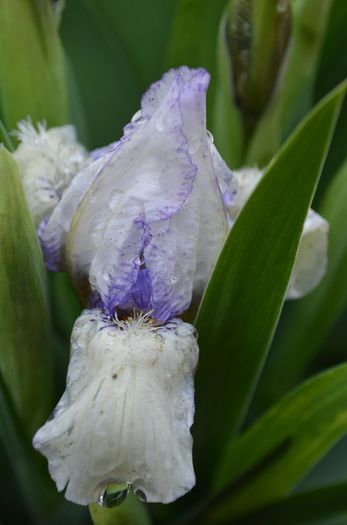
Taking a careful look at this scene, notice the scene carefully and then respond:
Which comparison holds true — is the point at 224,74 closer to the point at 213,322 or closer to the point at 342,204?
the point at 342,204

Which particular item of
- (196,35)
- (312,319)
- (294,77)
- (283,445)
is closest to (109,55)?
(196,35)

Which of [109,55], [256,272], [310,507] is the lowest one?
[310,507]

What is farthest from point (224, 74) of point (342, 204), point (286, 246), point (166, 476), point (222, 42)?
point (166, 476)

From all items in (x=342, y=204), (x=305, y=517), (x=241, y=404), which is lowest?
(x=305, y=517)

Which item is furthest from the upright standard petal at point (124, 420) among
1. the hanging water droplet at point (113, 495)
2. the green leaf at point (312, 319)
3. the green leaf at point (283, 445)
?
the green leaf at point (312, 319)

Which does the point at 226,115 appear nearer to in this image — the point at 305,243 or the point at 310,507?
the point at 305,243

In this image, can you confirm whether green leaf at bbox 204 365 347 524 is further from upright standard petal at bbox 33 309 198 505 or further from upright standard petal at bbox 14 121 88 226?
upright standard petal at bbox 14 121 88 226
